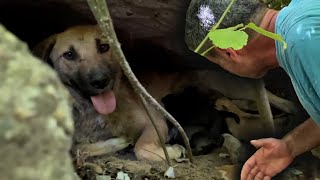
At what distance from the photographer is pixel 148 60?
14.6ft

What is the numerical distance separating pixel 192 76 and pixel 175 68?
0.14 m

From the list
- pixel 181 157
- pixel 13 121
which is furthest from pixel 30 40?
pixel 13 121

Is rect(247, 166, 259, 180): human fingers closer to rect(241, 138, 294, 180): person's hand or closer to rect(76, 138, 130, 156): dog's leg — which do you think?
rect(241, 138, 294, 180): person's hand

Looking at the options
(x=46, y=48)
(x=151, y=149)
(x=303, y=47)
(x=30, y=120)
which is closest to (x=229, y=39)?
(x=303, y=47)

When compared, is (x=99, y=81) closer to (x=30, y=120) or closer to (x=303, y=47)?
(x=303, y=47)

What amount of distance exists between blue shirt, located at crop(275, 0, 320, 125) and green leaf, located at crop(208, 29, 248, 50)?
21cm

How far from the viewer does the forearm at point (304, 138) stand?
106 inches

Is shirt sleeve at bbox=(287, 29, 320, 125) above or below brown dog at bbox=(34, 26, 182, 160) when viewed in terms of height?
above

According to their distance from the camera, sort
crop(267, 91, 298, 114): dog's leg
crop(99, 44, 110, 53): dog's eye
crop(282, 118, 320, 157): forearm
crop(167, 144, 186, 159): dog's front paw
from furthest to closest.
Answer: crop(267, 91, 298, 114): dog's leg → crop(99, 44, 110, 53): dog's eye → crop(167, 144, 186, 159): dog's front paw → crop(282, 118, 320, 157): forearm

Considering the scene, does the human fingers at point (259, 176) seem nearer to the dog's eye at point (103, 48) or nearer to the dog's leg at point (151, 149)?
the dog's leg at point (151, 149)

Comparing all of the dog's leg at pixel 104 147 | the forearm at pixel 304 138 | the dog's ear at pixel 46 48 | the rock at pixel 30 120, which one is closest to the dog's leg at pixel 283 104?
the dog's leg at pixel 104 147

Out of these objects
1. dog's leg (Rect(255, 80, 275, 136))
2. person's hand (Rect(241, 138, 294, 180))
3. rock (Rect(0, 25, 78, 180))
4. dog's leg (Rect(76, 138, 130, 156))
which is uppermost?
rock (Rect(0, 25, 78, 180))

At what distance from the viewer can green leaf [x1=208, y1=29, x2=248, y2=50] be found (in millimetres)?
1903

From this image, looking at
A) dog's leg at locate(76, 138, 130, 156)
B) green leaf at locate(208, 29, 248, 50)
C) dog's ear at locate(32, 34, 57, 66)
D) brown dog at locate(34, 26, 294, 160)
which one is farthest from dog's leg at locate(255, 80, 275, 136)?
green leaf at locate(208, 29, 248, 50)
